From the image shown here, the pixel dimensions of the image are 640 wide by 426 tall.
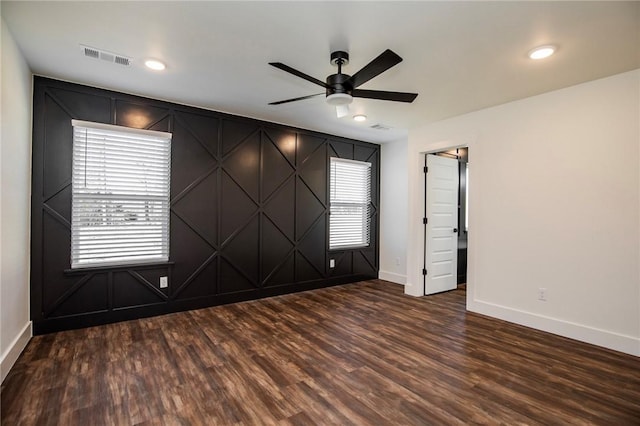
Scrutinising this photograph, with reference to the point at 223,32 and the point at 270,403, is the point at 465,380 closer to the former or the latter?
the point at 270,403

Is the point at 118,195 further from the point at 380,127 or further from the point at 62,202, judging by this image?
the point at 380,127

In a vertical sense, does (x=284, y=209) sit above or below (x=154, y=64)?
below

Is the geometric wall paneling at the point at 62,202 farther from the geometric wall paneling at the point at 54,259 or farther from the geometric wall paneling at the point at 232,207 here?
the geometric wall paneling at the point at 232,207

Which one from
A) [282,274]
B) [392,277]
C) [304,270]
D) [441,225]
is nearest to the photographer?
[282,274]

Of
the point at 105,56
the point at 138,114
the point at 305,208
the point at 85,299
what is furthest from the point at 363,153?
the point at 85,299

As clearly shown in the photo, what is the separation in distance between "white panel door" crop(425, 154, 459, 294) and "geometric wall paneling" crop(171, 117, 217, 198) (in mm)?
3421

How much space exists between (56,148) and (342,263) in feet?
14.4

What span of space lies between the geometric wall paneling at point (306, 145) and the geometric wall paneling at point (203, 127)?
140cm

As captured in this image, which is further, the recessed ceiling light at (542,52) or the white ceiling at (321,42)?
the recessed ceiling light at (542,52)

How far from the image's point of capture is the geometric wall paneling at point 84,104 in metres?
3.37

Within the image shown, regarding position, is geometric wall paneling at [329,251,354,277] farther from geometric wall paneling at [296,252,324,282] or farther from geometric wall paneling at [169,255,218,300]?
geometric wall paneling at [169,255,218,300]

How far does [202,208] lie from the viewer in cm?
423

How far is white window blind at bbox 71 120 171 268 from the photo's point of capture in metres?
3.47

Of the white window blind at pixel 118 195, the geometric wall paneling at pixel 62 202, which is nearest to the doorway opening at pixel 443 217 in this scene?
the white window blind at pixel 118 195
